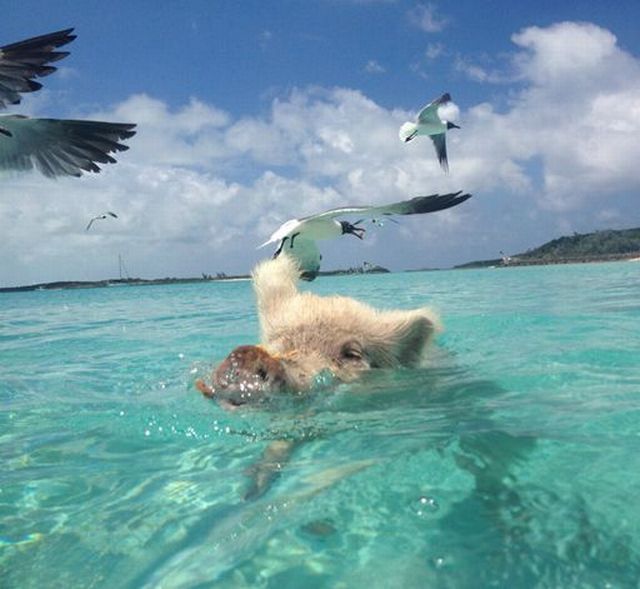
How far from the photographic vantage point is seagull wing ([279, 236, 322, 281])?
6974 mm

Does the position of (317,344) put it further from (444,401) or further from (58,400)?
(58,400)

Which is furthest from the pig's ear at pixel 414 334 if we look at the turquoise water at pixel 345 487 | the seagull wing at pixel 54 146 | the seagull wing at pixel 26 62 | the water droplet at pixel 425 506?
the seagull wing at pixel 54 146

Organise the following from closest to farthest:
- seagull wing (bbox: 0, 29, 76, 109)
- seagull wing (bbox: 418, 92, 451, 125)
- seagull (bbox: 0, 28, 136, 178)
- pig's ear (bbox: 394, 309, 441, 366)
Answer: pig's ear (bbox: 394, 309, 441, 366)
seagull wing (bbox: 0, 29, 76, 109)
seagull (bbox: 0, 28, 136, 178)
seagull wing (bbox: 418, 92, 451, 125)

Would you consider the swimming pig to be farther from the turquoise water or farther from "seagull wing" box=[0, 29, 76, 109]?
"seagull wing" box=[0, 29, 76, 109]

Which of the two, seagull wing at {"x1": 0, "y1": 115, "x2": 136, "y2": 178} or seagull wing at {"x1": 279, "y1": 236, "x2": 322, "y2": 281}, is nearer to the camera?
seagull wing at {"x1": 279, "y1": 236, "x2": 322, "y2": 281}

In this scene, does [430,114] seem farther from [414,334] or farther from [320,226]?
[414,334]

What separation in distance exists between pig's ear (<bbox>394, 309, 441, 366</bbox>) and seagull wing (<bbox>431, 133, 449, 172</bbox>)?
14.0 meters

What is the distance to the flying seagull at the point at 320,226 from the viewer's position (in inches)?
251

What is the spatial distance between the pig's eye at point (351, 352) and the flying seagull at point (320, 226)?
1743mm

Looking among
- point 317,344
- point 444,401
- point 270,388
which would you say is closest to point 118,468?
point 270,388

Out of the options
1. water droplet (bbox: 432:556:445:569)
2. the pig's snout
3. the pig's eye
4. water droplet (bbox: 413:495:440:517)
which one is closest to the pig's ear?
the pig's eye

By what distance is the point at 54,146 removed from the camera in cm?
812

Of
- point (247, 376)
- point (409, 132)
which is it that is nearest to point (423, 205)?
point (247, 376)

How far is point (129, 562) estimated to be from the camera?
2416 mm
